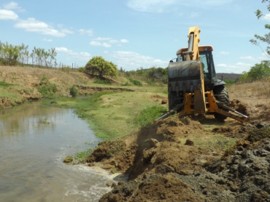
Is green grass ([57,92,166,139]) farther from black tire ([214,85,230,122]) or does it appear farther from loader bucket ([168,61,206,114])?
black tire ([214,85,230,122])

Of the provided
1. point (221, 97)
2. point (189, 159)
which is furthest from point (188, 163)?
point (221, 97)

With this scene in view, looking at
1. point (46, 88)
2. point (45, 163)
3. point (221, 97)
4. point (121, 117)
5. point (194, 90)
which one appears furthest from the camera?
point (46, 88)

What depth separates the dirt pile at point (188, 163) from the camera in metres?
7.77

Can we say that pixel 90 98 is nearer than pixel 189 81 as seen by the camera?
No

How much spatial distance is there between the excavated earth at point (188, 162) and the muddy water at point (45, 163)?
934 millimetres

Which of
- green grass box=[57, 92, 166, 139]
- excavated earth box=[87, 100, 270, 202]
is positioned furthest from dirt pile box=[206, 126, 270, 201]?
green grass box=[57, 92, 166, 139]

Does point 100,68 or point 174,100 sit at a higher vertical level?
point 100,68

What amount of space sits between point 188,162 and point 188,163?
72 millimetres

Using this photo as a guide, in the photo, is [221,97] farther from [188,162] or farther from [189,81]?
[188,162]

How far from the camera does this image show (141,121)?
21656 millimetres

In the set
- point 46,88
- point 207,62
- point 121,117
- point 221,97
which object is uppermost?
point 207,62

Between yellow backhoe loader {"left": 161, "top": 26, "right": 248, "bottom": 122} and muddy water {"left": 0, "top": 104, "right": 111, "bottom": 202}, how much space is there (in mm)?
4258

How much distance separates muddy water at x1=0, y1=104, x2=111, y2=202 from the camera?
1103 centimetres

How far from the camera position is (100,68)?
65.3 metres
